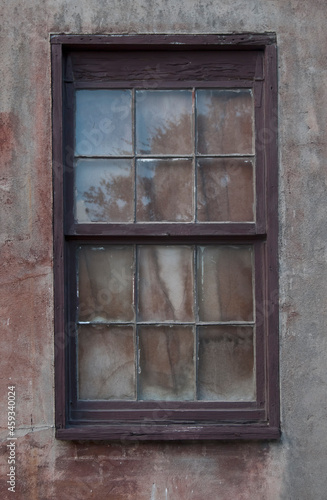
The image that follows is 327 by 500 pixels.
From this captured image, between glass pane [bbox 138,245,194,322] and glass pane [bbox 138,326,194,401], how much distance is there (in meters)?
0.09

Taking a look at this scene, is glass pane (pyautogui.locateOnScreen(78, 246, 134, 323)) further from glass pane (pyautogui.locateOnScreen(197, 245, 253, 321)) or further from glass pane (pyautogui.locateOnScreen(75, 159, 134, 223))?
glass pane (pyautogui.locateOnScreen(197, 245, 253, 321))

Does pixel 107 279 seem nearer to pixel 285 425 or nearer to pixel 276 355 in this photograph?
pixel 276 355

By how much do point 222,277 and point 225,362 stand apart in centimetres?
49

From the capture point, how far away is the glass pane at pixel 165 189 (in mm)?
3088

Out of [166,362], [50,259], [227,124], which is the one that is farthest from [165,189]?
[166,362]

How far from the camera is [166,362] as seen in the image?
3.07 metres

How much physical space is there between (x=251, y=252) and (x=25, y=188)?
52.6 inches

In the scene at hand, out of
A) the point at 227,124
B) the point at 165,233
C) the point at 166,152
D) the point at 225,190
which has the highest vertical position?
the point at 227,124

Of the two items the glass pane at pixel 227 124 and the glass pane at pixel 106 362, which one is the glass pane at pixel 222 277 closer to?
the glass pane at pixel 106 362

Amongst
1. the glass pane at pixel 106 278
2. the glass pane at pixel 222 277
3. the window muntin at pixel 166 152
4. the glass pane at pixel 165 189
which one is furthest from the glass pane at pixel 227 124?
the glass pane at pixel 106 278

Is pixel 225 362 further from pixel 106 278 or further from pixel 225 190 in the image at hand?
pixel 225 190

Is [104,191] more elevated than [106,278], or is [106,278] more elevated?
[104,191]

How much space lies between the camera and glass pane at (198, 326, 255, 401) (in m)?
3.07

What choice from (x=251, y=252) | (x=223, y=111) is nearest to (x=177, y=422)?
(x=251, y=252)
